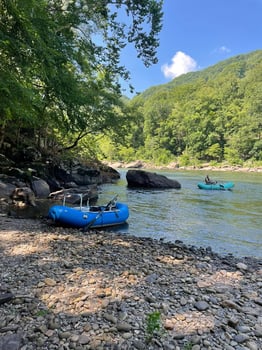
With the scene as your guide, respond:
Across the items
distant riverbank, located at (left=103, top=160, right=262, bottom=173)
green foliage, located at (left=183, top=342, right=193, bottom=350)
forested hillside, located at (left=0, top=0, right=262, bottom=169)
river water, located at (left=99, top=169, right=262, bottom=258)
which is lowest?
river water, located at (left=99, top=169, right=262, bottom=258)

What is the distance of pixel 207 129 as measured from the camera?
3302 inches

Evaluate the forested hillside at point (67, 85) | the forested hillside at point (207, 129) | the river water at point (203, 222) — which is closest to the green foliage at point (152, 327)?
the forested hillside at point (67, 85)

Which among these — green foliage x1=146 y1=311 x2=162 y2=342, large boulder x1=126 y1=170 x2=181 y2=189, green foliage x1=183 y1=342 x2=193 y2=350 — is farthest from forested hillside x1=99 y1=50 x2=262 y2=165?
green foliage x1=183 y1=342 x2=193 y2=350

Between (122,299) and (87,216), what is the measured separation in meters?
6.44

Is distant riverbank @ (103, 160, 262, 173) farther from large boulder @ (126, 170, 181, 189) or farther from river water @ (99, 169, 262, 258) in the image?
river water @ (99, 169, 262, 258)

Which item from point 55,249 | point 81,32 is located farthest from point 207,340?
point 81,32

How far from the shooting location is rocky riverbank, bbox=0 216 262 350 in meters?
3.58

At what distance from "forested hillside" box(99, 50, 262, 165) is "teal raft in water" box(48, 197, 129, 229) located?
60.6m

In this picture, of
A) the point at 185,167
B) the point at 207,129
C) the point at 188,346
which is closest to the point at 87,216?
the point at 188,346

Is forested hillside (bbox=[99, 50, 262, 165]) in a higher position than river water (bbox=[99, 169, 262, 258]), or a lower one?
higher

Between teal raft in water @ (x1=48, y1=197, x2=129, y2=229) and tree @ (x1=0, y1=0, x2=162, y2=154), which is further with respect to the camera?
teal raft in water @ (x1=48, y1=197, x2=129, y2=229)

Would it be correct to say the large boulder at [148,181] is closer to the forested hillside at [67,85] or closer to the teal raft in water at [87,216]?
the forested hillside at [67,85]

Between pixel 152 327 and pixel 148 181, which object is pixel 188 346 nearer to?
pixel 152 327

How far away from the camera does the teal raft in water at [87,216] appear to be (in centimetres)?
1058
